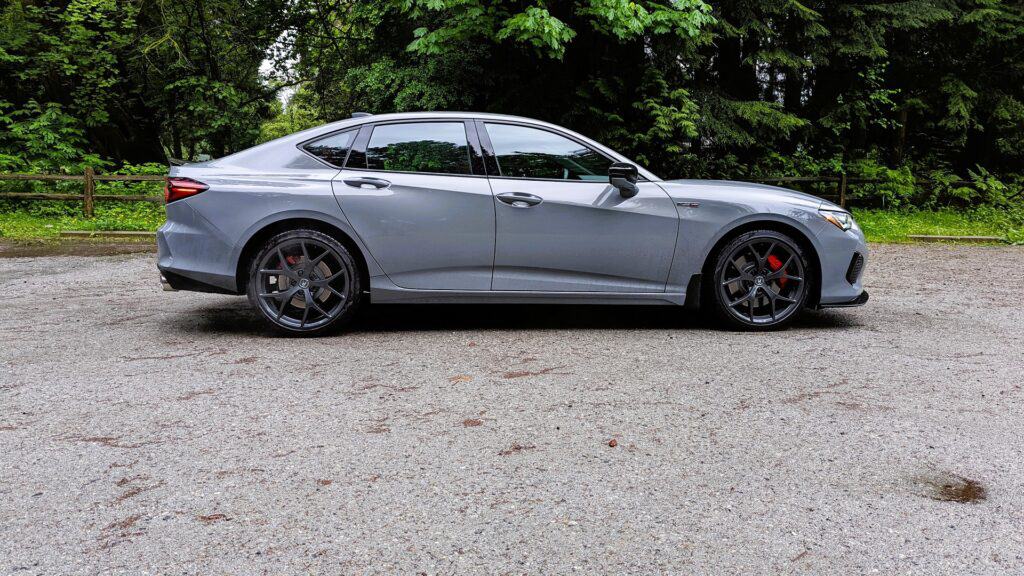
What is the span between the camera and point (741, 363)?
5086 millimetres

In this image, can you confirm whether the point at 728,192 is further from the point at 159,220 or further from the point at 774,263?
the point at 159,220

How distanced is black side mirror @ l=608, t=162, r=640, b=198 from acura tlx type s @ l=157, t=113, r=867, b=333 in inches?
0.5

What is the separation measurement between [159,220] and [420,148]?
34.6 ft

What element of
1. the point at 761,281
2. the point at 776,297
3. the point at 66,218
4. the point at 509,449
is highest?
the point at 761,281

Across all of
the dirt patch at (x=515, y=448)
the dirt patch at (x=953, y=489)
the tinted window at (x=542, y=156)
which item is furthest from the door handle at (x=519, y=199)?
the dirt patch at (x=953, y=489)

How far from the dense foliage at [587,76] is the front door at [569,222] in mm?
6226

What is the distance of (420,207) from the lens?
573 centimetres

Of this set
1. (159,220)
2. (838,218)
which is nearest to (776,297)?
(838,218)

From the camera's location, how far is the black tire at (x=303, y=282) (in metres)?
5.65

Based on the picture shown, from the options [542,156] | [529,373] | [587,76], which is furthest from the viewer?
[587,76]

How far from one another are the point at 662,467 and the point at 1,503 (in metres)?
2.52

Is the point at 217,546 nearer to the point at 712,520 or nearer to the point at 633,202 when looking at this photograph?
the point at 712,520

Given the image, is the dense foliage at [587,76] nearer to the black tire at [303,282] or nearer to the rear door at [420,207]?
the rear door at [420,207]

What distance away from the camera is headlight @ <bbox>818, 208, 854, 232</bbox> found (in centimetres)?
600
